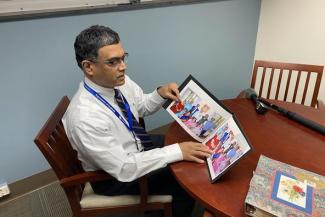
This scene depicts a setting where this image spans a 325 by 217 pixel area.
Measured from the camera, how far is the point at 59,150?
121 cm

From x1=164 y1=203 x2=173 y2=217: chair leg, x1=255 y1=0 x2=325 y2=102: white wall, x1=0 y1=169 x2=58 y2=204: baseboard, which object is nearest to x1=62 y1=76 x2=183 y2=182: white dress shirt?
x1=164 y1=203 x2=173 y2=217: chair leg

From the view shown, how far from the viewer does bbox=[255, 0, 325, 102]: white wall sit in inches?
97.0

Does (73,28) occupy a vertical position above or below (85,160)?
above

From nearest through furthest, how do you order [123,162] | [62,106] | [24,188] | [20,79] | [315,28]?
[123,162] → [62,106] → [20,79] → [24,188] → [315,28]

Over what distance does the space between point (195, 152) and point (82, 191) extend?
Result: 0.62 meters

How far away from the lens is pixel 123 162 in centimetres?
116

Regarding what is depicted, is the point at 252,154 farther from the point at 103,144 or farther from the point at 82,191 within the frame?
the point at 82,191

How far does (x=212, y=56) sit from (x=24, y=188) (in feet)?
6.54

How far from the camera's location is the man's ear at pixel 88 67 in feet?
3.92

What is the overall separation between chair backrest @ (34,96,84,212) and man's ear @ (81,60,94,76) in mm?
274

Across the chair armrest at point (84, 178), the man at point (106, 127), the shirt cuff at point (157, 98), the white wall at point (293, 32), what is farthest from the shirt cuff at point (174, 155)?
the white wall at point (293, 32)

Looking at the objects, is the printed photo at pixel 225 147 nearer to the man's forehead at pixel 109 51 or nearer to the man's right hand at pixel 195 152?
the man's right hand at pixel 195 152

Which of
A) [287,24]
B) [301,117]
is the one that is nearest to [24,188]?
[301,117]

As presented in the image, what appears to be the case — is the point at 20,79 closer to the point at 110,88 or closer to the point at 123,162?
the point at 110,88
